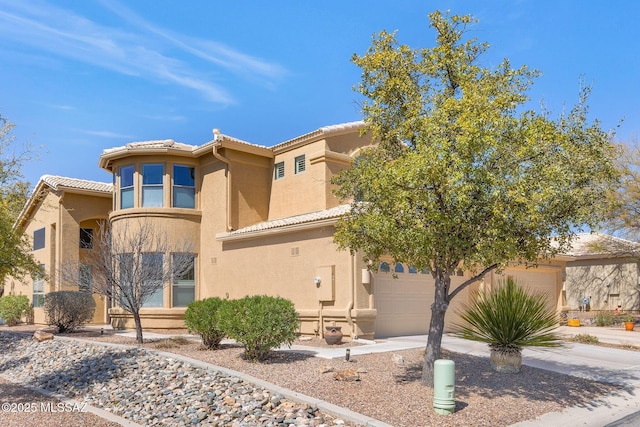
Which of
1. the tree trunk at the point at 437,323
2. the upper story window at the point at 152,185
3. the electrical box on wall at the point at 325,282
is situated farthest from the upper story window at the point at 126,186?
the tree trunk at the point at 437,323

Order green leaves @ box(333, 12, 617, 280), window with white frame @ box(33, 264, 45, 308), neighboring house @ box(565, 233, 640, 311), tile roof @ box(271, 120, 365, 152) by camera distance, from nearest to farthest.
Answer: green leaves @ box(333, 12, 617, 280)
tile roof @ box(271, 120, 365, 152)
window with white frame @ box(33, 264, 45, 308)
neighboring house @ box(565, 233, 640, 311)

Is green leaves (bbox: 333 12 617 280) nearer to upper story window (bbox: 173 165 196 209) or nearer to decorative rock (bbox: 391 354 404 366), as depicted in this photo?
decorative rock (bbox: 391 354 404 366)

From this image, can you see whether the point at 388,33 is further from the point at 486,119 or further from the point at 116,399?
the point at 116,399

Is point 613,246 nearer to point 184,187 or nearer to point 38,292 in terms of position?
point 184,187

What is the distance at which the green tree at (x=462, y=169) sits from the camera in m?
8.51

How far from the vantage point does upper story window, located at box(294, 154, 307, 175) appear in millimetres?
20467

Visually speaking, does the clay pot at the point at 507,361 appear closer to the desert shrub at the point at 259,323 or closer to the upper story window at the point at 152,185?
the desert shrub at the point at 259,323

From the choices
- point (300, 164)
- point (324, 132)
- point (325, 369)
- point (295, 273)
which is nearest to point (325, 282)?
point (295, 273)

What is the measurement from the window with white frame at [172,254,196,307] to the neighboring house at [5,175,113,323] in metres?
5.45

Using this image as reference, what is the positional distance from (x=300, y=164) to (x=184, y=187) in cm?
461

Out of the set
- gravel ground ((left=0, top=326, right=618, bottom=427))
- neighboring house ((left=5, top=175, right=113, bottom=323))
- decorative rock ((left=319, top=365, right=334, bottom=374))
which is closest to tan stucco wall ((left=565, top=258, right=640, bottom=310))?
gravel ground ((left=0, top=326, right=618, bottom=427))

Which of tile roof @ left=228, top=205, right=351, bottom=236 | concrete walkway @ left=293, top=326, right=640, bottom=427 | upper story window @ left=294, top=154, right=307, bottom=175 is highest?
upper story window @ left=294, top=154, right=307, bottom=175

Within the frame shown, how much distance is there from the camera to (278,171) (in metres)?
21.5

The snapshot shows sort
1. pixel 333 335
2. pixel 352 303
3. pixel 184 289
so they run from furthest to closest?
pixel 184 289 < pixel 352 303 < pixel 333 335
